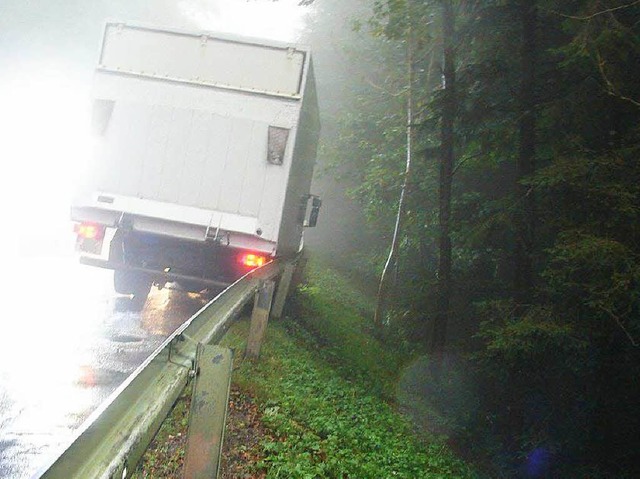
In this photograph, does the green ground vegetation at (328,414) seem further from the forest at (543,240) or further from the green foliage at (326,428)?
the forest at (543,240)

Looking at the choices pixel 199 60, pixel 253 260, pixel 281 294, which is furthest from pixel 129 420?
pixel 281 294

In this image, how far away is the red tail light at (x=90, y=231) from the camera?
8.80 meters

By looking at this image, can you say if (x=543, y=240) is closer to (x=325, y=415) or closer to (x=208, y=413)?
(x=325, y=415)

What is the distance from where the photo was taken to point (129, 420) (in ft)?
7.10

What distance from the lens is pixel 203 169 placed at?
8.92 metres

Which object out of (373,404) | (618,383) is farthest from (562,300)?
(373,404)

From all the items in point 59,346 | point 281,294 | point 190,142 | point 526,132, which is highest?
point 526,132

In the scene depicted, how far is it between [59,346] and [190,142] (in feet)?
12.2

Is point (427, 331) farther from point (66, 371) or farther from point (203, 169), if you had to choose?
point (66, 371)

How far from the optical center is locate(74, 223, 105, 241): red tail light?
8805 mm

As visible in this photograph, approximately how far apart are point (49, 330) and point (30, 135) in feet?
73.1

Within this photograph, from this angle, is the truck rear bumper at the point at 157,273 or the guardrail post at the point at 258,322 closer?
the guardrail post at the point at 258,322

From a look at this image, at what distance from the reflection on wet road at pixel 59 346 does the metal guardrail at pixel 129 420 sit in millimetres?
456

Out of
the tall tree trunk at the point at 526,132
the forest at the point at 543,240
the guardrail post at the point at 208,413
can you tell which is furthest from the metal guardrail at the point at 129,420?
the tall tree trunk at the point at 526,132
